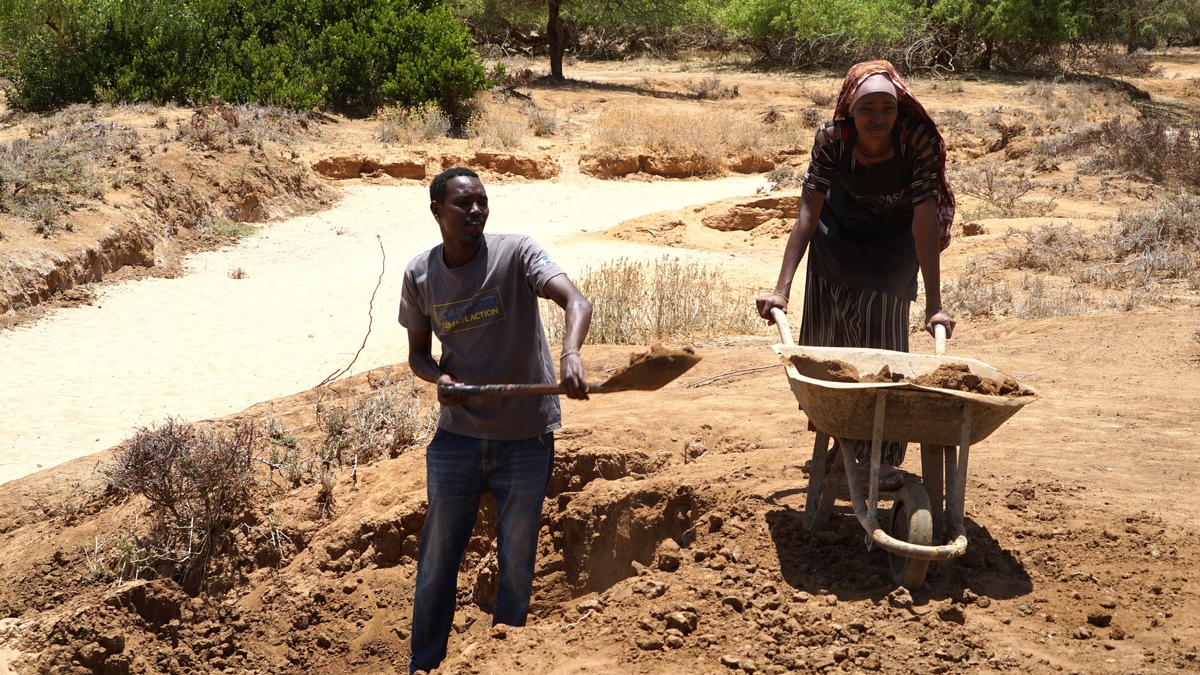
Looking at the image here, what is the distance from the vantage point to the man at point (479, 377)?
312 cm

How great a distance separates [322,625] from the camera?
4309 millimetres

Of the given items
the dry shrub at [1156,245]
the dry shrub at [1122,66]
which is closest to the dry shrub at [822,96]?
the dry shrub at [1122,66]

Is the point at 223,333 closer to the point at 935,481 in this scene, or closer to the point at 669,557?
the point at 669,557

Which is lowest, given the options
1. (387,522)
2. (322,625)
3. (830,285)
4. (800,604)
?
(322,625)

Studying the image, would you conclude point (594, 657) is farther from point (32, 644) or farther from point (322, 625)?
point (32, 644)

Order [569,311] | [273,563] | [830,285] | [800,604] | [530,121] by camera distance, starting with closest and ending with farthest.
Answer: [569,311]
[800,604]
[830,285]
[273,563]
[530,121]

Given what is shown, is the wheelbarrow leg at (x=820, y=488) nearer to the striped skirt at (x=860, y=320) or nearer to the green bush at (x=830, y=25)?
the striped skirt at (x=860, y=320)

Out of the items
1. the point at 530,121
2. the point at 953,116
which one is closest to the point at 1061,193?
the point at 953,116

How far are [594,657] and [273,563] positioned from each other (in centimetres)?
210

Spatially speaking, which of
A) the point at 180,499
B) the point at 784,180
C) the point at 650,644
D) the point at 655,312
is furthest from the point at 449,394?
the point at 784,180

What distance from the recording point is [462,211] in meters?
3.08

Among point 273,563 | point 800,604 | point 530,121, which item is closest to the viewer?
point 800,604

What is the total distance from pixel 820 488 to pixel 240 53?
49.9ft

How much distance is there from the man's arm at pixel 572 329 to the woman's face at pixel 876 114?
1210 millimetres
